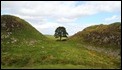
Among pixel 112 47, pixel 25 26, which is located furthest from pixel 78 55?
pixel 25 26

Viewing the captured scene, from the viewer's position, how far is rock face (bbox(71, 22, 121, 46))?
311 feet

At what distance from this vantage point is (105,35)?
99750 millimetres

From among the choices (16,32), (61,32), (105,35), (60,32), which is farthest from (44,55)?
(61,32)

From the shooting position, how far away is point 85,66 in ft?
231

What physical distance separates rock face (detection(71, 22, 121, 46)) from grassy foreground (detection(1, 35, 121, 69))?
403 inches

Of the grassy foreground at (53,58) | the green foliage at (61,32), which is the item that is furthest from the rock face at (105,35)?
the grassy foreground at (53,58)

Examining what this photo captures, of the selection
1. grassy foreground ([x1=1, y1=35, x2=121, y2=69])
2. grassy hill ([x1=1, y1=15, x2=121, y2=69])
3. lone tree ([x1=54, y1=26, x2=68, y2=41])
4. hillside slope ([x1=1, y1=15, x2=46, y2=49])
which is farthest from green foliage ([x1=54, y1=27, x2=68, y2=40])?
grassy foreground ([x1=1, y1=35, x2=121, y2=69])

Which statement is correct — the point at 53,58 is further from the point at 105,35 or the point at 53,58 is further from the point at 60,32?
the point at 60,32

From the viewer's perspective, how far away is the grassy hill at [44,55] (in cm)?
7206

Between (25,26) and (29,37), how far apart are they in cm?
1122

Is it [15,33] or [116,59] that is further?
[15,33]

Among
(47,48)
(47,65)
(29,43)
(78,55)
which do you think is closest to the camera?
(47,65)

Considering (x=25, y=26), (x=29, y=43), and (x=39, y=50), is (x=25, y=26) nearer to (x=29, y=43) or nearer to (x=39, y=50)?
(x=29, y=43)

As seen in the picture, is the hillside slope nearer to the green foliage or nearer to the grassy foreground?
the grassy foreground
